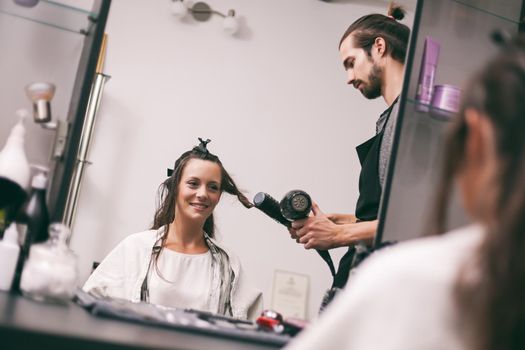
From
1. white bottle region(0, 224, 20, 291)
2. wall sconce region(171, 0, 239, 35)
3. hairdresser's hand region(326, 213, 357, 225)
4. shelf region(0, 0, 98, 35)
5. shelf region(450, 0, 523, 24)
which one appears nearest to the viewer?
white bottle region(0, 224, 20, 291)

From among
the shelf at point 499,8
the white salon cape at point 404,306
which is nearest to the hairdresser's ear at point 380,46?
the shelf at point 499,8

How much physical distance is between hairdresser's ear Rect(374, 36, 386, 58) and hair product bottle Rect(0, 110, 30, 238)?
1.17 metres

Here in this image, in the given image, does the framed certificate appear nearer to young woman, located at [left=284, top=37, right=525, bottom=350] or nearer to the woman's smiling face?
the woman's smiling face

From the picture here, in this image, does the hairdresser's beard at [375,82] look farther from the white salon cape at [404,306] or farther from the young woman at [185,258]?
the white salon cape at [404,306]

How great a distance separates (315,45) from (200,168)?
93 centimetres

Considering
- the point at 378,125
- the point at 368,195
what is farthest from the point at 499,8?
the point at 368,195

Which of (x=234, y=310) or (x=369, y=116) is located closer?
(x=234, y=310)

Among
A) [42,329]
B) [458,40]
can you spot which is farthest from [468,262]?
[458,40]

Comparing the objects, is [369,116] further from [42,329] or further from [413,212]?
[42,329]

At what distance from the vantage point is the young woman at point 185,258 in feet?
7.11

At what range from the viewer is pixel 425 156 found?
175cm

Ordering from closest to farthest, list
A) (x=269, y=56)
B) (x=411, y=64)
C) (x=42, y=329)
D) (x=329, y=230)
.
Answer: (x=42, y=329) → (x=411, y=64) → (x=329, y=230) → (x=269, y=56)

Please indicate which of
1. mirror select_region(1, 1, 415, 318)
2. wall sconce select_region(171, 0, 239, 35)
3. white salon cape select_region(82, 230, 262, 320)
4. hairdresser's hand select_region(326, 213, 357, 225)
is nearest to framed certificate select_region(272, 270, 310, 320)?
mirror select_region(1, 1, 415, 318)

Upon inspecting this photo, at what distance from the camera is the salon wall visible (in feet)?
8.87
